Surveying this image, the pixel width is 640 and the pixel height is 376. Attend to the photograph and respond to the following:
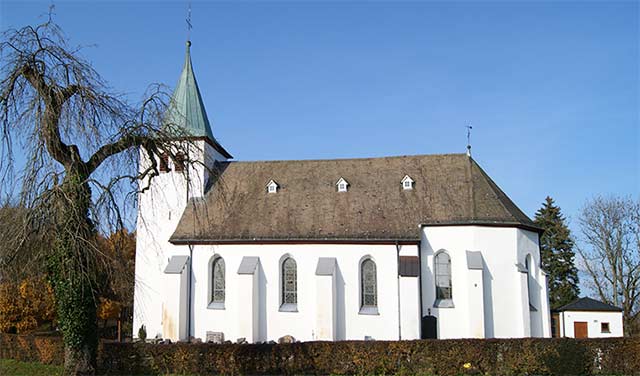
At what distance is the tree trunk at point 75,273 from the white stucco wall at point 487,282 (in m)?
16.6

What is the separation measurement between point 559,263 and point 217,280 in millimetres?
30727

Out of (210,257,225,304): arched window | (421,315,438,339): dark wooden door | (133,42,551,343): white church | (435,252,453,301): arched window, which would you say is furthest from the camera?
(210,257,225,304): arched window

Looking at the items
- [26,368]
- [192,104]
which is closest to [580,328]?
[192,104]

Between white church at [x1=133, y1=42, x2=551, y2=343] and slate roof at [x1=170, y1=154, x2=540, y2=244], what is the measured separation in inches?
2.7

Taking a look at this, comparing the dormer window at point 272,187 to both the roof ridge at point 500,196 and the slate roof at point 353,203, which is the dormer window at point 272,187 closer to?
the slate roof at point 353,203

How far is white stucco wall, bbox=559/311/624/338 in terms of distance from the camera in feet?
107

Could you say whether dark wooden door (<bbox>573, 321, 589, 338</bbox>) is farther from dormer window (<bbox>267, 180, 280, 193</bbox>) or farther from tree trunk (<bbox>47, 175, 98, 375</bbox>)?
tree trunk (<bbox>47, 175, 98, 375</bbox>)

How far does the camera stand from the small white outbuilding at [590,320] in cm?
3272

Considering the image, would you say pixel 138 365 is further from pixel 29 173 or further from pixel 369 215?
pixel 369 215

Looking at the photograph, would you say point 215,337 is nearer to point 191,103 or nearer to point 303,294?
point 303,294

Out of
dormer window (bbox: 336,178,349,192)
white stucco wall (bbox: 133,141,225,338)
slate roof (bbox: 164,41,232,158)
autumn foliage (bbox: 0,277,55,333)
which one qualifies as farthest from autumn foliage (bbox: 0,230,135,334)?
dormer window (bbox: 336,178,349,192)

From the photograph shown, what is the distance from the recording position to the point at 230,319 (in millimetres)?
28172

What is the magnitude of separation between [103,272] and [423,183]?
19276 millimetres

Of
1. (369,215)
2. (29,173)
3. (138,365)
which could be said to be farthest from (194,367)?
(369,215)
